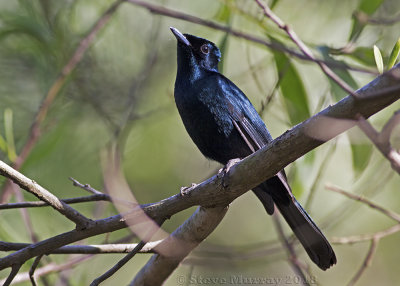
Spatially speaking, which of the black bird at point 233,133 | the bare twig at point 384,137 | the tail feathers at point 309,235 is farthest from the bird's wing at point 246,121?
the bare twig at point 384,137

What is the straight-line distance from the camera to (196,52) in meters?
4.18

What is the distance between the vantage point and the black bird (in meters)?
3.47

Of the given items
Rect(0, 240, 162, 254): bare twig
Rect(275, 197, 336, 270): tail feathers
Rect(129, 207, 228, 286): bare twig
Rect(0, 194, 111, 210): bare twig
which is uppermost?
Rect(0, 194, 111, 210): bare twig

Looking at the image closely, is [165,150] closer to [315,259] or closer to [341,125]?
[315,259]

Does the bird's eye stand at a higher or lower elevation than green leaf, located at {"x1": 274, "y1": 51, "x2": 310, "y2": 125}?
higher

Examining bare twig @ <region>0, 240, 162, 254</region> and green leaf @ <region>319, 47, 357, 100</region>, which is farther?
green leaf @ <region>319, 47, 357, 100</region>

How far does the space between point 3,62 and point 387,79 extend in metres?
4.26

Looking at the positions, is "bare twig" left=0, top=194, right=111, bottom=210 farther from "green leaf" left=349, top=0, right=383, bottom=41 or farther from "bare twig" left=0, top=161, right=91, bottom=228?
"green leaf" left=349, top=0, right=383, bottom=41

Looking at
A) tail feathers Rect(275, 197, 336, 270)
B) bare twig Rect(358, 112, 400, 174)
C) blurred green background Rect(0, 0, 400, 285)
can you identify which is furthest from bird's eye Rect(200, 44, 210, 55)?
bare twig Rect(358, 112, 400, 174)

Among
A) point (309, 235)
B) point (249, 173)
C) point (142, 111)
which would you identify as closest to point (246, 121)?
point (309, 235)

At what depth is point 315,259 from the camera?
345cm

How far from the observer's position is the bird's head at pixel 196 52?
13.4 feet

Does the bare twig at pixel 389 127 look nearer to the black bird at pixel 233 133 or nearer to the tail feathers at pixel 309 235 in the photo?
the black bird at pixel 233 133

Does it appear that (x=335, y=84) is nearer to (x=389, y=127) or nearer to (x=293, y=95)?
(x=293, y=95)
